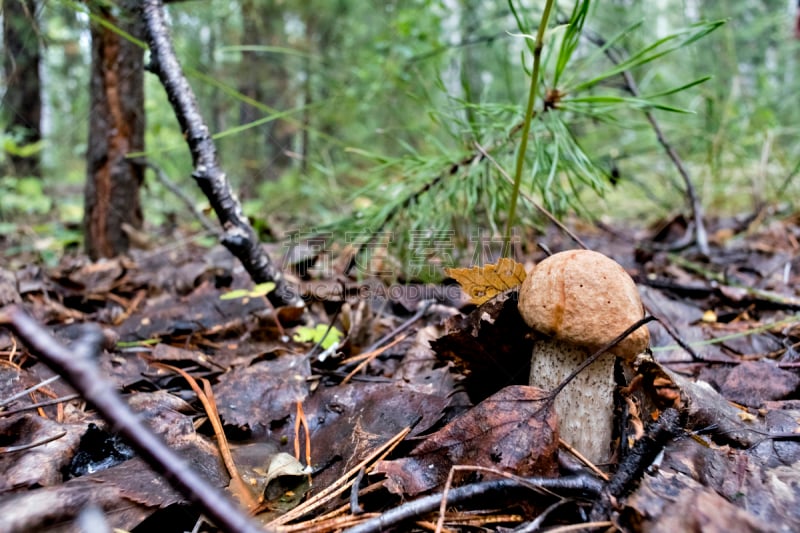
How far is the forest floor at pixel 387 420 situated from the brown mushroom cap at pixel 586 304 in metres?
0.19

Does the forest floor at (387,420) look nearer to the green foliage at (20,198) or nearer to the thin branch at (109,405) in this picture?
the thin branch at (109,405)

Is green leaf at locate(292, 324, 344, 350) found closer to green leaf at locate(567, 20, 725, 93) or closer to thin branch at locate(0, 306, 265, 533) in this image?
thin branch at locate(0, 306, 265, 533)

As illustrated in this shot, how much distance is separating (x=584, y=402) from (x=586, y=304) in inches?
11.9

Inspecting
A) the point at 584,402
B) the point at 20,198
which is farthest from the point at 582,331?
the point at 20,198

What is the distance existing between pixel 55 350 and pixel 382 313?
189cm

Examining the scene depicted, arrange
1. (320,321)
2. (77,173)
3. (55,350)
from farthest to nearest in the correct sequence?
(77,173) < (320,321) < (55,350)

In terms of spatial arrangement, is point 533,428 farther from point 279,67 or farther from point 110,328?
→ point 279,67

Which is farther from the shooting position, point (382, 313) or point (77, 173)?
point (77, 173)

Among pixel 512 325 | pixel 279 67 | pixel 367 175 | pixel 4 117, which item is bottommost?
pixel 512 325

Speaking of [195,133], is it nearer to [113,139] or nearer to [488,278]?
[488,278]

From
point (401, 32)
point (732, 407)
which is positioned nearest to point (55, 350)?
point (732, 407)

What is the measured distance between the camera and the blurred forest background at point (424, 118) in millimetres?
2369

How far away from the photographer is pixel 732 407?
1.48 metres

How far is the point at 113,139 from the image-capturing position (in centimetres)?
321
